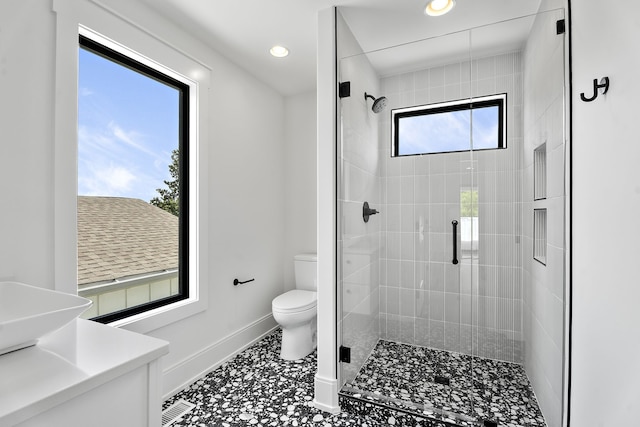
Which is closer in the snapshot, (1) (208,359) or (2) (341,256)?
(2) (341,256)

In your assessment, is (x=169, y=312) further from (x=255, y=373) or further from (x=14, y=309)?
(x=14, y=309)

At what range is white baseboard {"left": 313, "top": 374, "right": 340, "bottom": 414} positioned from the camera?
1849mm

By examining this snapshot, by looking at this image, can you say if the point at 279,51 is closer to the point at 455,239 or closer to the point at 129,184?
the point at 129,184

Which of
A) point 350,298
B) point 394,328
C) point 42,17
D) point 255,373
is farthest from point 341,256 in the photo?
point 42,17

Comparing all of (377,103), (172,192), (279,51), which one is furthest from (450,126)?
(172,192)

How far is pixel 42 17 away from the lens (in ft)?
4.61

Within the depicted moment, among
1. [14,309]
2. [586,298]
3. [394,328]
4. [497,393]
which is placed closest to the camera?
[14,309]

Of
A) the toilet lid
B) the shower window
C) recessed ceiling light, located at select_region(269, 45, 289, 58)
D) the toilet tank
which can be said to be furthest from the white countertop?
recessed ceiling light, located at select_region(269, 45, 289, 58)

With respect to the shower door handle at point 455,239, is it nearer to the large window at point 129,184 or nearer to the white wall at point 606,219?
the white wall at point 606,219

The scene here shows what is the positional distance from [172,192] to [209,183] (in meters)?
0.27

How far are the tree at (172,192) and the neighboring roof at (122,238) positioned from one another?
4 cm

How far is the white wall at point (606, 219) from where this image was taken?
0.92 metres

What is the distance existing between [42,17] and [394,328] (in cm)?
258

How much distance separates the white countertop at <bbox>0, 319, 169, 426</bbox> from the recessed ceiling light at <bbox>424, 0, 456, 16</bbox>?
2211 millimetres
